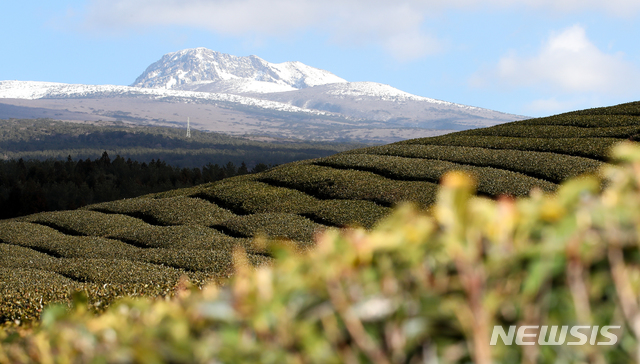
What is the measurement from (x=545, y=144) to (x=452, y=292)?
25.3 metres

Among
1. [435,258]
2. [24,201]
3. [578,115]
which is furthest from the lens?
[24,201]

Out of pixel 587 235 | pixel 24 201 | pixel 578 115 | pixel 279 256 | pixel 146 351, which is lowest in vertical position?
pixel 24 201

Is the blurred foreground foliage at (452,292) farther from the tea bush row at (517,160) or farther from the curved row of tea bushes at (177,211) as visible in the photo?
the tea bush row at (517,160)

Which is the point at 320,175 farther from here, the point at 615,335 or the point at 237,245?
the point at 615,335

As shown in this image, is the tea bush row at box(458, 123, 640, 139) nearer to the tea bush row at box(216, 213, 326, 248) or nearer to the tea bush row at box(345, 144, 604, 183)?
the tea bush row at box(345, 144, 604, 183)

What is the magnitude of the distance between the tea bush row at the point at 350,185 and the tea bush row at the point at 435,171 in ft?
2.71

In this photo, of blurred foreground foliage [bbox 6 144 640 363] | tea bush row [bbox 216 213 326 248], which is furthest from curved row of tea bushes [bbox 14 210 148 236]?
blurred foreground foliage [bbox 6 144 640 363]

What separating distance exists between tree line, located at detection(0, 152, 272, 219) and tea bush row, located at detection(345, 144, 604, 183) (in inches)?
1183

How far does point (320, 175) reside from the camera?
78.7 ft

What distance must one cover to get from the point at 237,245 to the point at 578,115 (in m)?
23.8

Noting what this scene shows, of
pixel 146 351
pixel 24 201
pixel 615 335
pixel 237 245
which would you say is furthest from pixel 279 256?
pixel 24 201

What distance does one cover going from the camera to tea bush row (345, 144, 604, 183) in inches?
778

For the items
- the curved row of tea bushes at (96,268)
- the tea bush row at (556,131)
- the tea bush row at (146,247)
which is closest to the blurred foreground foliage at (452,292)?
the curved row of tea bushes at (96,268)

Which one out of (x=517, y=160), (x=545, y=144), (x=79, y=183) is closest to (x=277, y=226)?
(x=517, y=160)
